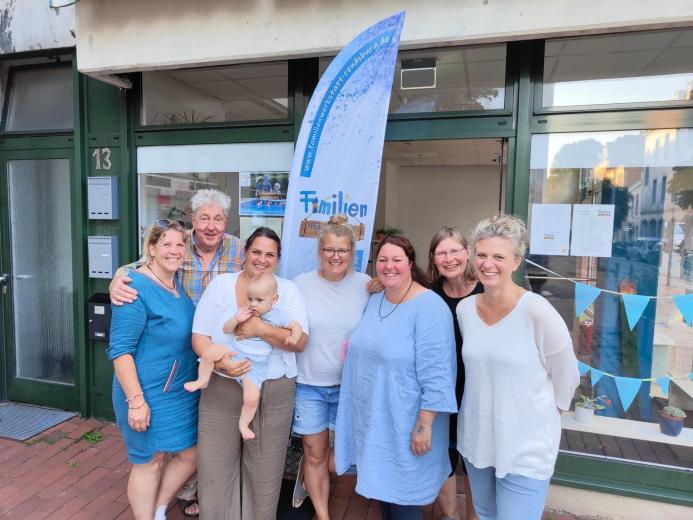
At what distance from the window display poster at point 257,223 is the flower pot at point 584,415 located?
2.34m

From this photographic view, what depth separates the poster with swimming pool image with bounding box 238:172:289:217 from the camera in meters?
3.43

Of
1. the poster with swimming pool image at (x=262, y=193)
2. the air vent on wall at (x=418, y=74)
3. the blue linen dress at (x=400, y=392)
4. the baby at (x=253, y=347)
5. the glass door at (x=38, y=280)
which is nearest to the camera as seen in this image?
the blue linen dress at (x=400, y=392)

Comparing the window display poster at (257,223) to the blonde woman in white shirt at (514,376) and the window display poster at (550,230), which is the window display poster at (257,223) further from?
the blonde woman in white shirt at (514,376)

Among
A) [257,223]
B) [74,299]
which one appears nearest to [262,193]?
[257,223]

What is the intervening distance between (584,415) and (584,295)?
78 cm

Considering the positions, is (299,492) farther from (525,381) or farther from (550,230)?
(550,230)

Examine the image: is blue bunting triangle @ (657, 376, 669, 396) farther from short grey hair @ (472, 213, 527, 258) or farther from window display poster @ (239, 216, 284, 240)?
window display poster @ (239, 216, 284, 240)

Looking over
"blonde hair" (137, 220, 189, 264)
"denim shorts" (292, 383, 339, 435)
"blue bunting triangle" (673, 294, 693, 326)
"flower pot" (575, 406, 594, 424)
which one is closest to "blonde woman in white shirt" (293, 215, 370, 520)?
"denim shorts" (292, 383, 339, 435)

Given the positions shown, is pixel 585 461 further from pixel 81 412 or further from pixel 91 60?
pixel 91 60

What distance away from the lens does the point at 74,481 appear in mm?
3037

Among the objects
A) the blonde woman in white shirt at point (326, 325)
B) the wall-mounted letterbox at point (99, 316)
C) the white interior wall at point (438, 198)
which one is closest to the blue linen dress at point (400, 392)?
the blonde woman in white shirt at point (326, 325)

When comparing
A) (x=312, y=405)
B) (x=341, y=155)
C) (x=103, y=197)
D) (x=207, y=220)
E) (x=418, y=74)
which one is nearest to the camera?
(x=312, y=405)

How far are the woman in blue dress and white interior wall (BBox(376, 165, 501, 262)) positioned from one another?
328 inches

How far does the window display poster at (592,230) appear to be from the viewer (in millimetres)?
2922
